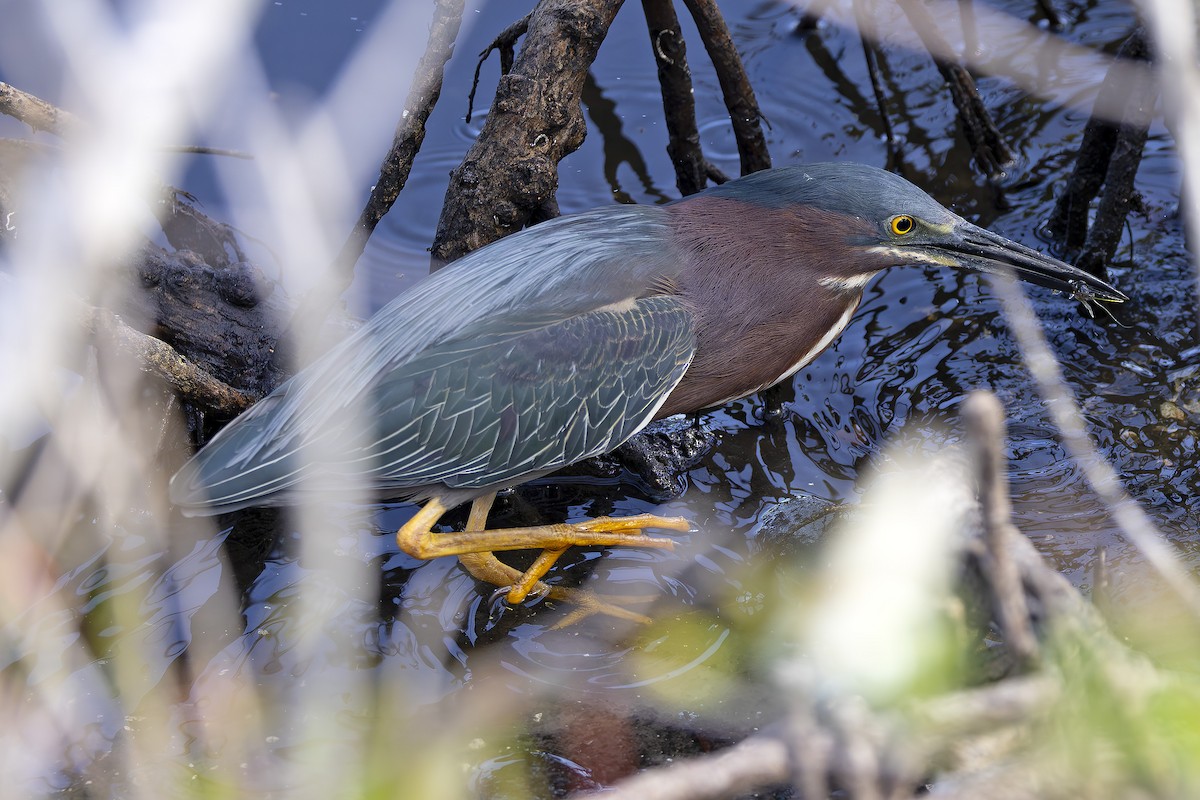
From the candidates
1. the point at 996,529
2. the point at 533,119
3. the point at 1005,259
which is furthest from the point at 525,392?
the point at 996,529

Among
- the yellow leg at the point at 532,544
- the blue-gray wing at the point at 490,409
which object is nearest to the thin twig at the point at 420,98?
the blue-gray wing at the point at 490,409

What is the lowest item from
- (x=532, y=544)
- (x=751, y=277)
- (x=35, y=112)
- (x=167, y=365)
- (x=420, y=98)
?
(x=532, y=544)

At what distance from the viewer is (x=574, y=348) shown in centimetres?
320

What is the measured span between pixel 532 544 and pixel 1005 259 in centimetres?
160

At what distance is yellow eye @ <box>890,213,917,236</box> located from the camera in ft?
10.7

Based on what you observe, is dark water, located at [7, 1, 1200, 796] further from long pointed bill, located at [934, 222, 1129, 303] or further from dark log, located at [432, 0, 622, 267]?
dark log, located at [432, 0, 622, 267]

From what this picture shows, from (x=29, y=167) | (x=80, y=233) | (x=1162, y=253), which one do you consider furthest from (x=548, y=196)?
(x=1162, y=253)

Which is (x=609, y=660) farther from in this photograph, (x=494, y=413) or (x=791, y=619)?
(x=494, y=413)

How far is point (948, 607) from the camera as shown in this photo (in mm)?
1457

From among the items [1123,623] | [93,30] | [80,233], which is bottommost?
[1123,623]

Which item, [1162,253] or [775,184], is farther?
[1162,253]

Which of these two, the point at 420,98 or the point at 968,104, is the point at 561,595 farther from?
the point at 968,104

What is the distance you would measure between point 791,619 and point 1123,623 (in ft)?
2.91

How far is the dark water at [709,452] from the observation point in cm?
310
